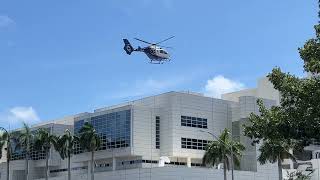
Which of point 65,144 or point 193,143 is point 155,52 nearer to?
point 193,143

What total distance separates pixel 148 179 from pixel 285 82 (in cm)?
6776

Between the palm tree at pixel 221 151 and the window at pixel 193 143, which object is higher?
the window at pixel 193 143

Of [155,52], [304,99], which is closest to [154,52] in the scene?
[155,52]

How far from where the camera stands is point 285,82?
26250 millimetres

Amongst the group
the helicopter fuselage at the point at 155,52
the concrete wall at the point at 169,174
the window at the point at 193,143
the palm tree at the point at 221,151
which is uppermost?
the helicopter fuselage at the point at 155,52

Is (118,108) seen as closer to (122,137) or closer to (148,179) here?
(122,137)

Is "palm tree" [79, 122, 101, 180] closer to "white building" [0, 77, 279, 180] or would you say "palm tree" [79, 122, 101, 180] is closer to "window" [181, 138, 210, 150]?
"white building" [0, 77, 279, 180]

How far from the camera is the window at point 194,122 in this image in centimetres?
10364

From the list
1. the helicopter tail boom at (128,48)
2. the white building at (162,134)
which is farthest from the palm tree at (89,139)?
the helicopter tail boom at (128,48)

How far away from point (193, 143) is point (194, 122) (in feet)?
11.7

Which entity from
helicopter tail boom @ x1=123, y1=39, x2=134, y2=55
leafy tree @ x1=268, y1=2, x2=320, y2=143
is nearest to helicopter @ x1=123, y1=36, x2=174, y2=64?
helicopter tail boom @ x1=123, y1=39, x2=134, y2=55

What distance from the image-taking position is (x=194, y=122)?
10469 centimetres

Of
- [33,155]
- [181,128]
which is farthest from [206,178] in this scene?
[33,155]

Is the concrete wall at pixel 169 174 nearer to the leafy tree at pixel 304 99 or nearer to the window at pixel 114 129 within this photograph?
the window at pixel 114 129
